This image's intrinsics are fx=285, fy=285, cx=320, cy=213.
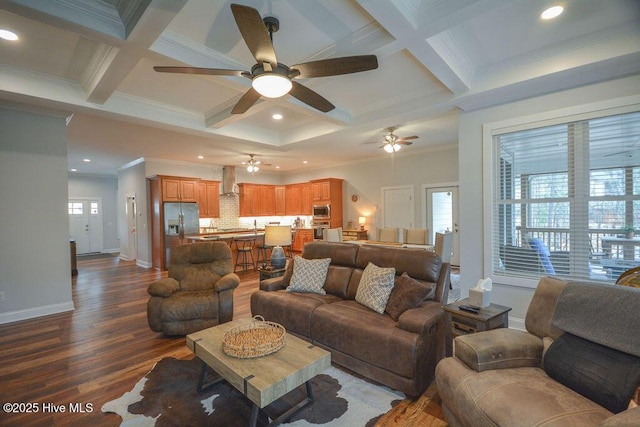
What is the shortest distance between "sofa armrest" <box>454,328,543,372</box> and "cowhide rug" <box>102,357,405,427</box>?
0.77 meters

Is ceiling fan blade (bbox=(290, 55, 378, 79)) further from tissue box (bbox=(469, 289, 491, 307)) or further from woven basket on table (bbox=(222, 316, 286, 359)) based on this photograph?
woven basket on table (bbox=(222, 316, 286, 359))

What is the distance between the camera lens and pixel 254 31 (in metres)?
1.82

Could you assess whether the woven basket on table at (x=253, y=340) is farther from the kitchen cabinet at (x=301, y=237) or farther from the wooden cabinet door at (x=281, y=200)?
the wooden cabinet door at (x=281, y=200)

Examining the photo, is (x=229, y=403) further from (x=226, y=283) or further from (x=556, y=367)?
(x=556, y=367)

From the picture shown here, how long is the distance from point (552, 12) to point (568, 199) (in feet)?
6.11

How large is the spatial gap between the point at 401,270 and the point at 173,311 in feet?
8.33

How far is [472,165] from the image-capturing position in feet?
12.1

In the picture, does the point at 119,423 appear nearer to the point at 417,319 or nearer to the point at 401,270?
the point at 417,319

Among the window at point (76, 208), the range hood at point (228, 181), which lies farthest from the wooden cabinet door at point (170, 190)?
the window at point (76, 208)

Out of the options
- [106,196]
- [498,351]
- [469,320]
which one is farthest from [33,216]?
[106,196]

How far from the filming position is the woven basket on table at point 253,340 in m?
1.94

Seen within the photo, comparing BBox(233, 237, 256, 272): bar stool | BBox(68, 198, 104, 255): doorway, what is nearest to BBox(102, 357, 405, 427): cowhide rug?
BBox(233, 237, 256, 272): bar stool

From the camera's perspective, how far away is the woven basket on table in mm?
1939

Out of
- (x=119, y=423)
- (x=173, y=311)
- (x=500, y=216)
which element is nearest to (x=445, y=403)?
(x=119, y=423)
